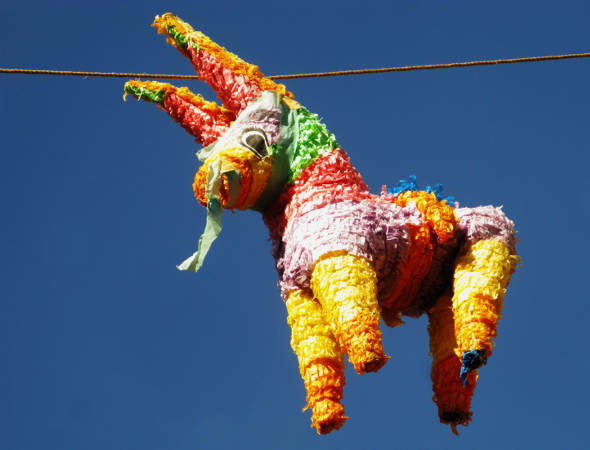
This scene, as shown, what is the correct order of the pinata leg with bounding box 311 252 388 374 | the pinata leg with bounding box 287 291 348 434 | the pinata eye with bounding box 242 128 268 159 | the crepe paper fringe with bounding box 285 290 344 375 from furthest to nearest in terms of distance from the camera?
the pinata eye with bounding box 242 128 268 159
the crepe paper fringe with bounding box 285 290 344 375
the pinata leg with bounding box 287 291 348 434
the pinata leg with bounding box 311 252 388 374

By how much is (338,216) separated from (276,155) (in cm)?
38

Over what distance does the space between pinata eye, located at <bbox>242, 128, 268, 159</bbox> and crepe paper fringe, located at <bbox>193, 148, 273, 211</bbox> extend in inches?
0.7

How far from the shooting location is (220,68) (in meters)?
4.87

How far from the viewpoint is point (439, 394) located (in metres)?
4.59

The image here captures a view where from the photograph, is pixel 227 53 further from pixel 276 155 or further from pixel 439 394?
pixel 439 394

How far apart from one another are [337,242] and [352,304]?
9.3 inches

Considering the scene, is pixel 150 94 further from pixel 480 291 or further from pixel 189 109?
pixel 480 291

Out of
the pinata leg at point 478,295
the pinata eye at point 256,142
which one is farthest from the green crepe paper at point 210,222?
the pinata leg at point 478,295

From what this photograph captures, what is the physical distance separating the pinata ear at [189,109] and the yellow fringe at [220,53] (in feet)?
0.51

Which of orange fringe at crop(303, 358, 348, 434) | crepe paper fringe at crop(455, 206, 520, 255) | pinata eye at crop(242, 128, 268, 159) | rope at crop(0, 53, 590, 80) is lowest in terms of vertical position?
orange fringe at crop(303, 358, 348, 434)

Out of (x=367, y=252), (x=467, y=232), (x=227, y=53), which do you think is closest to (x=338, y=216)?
(x=367, y=252)

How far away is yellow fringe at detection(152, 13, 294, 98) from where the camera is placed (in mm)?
4840

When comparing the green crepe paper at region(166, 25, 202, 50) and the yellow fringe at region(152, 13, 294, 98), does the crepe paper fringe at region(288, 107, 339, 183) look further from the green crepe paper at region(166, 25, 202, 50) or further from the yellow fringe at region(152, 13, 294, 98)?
the green crepe paper at region(166, 25, 202, 50)

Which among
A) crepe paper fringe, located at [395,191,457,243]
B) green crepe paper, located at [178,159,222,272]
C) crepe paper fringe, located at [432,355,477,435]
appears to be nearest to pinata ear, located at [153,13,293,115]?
green crepe paper, located at [178,159,222,272]
